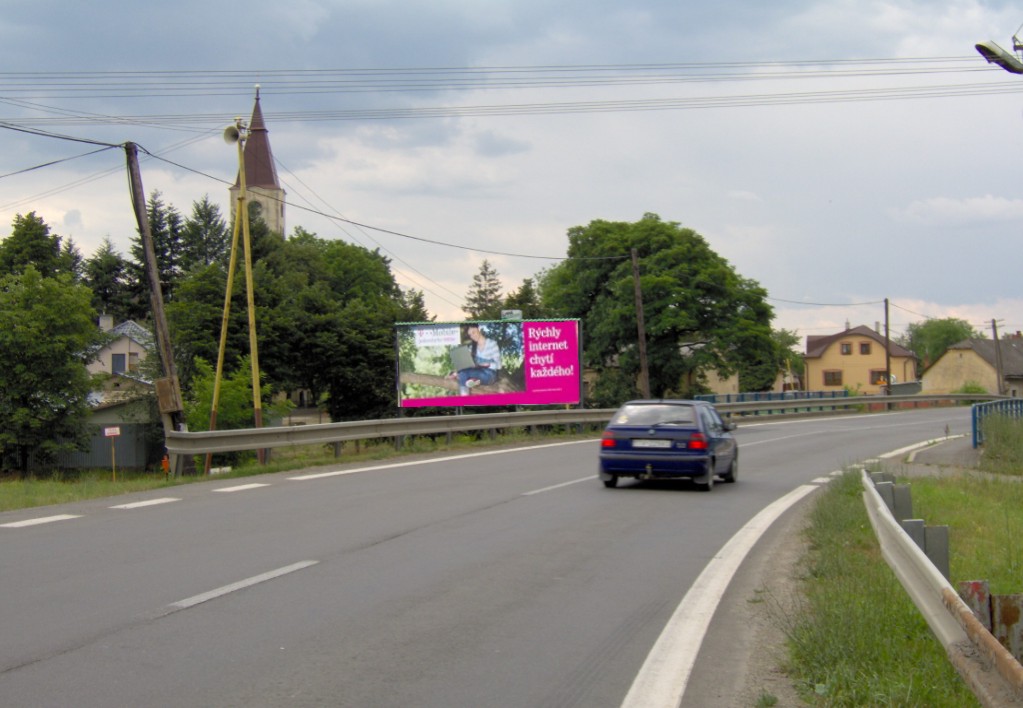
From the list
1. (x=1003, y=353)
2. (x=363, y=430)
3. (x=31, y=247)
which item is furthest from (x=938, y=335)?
(x=363, y=430)

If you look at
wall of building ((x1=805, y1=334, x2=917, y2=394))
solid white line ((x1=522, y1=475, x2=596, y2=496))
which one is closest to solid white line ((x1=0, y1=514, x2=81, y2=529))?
solid white line ((x1=522, y1=475, x2=596, y2=496))

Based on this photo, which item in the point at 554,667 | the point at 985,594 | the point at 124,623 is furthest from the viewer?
the point at 124,623

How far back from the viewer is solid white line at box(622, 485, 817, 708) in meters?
5.39

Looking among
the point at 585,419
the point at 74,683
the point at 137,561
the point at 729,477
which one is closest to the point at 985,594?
the point at 74,683

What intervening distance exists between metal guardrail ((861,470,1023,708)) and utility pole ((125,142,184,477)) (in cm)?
1686

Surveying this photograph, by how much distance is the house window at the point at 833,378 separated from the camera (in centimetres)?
10506

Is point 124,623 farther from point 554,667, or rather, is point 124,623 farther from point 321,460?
point 321,460

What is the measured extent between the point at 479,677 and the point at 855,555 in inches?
187

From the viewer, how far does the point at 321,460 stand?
20.5m

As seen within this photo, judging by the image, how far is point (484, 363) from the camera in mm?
38844

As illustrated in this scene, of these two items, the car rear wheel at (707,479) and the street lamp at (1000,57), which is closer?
the street lamp at (1000,57)

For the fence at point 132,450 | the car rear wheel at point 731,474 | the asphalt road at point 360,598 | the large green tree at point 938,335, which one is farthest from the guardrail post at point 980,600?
the large green tree at point 938,335

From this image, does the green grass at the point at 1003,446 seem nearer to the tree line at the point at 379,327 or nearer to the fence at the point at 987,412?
the fence at the point at 987,412

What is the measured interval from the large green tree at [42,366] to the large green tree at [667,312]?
90.9 feet
